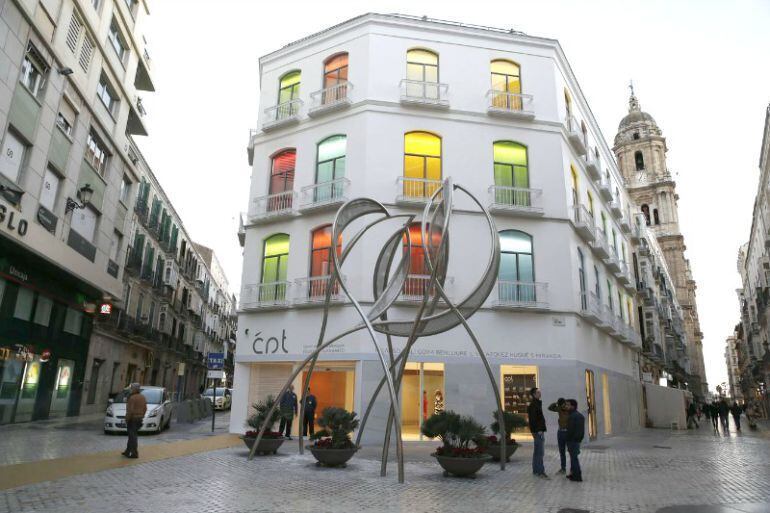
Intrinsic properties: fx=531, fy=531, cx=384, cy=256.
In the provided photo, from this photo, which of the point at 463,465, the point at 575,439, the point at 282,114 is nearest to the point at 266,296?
the point at 282,114

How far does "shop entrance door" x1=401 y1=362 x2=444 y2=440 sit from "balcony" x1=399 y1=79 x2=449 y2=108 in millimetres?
10324

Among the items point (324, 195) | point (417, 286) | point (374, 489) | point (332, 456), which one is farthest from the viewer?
point (324, 195)

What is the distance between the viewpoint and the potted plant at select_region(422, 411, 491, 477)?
1088 centimetres

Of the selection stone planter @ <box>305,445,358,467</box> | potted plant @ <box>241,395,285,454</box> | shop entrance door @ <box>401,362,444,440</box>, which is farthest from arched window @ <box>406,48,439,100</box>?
stone planter @ <box>305,445,358,467</box>

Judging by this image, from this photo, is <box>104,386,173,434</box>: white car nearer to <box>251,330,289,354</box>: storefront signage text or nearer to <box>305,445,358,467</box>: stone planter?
<box>251,330,289,354</box>: storefront signage text

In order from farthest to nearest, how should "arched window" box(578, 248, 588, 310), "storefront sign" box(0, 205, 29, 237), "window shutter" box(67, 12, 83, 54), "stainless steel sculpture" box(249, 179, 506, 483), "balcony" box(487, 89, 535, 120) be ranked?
"window shutter" box(67, 12, 83, 54) → "arched window" box(578, 248, 588, 310) → "balcony" box(487, 89, 535, 120) → "storefront sign" box(0, 205, 29, 237) → "stainless steel sculpture" box(249, 179, 506, 483)

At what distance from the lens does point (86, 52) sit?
23.8m

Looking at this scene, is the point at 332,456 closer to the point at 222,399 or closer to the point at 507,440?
the point at 507,440

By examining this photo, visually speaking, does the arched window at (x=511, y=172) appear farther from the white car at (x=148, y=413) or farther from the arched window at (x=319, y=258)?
the white car at (x=148, y=413)

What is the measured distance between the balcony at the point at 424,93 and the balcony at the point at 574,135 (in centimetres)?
563

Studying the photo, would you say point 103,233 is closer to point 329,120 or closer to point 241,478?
point 329,120

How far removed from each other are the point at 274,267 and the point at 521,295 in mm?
10010

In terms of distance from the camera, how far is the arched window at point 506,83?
2266cm

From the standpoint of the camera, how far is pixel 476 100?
2244 centimetres
